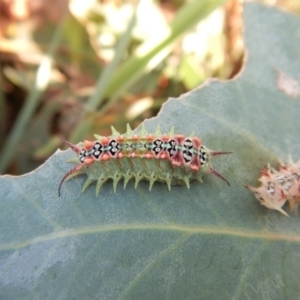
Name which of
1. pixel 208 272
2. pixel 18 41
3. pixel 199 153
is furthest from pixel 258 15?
pixel 18 41

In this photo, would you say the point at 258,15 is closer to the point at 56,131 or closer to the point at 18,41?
the point at 56,131

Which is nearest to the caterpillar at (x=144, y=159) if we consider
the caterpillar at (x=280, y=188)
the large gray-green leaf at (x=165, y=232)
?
the large gray-green leaf at (x=165, y=232)

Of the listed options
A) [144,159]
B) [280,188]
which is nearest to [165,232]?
[144,159]

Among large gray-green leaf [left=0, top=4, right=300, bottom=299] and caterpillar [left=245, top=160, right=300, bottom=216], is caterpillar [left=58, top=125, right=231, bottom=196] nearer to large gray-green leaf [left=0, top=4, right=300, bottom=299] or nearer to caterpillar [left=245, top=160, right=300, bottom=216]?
large gray-green leaf [left=0, top=4, right=300, bottom=299]

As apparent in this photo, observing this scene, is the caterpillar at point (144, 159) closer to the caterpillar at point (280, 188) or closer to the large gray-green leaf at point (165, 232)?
the large gray-green leaf at point (165, 232)

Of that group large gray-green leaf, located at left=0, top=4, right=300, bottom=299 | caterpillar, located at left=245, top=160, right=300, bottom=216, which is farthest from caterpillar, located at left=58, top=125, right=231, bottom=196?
caterpillar, located at left=245, top=160, right=300, bottom=216

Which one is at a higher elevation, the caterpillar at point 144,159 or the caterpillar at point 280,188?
the caterpillar at point 144,159

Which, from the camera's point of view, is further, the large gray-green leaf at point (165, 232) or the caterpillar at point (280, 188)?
the caterpillar at point (280, 188)
